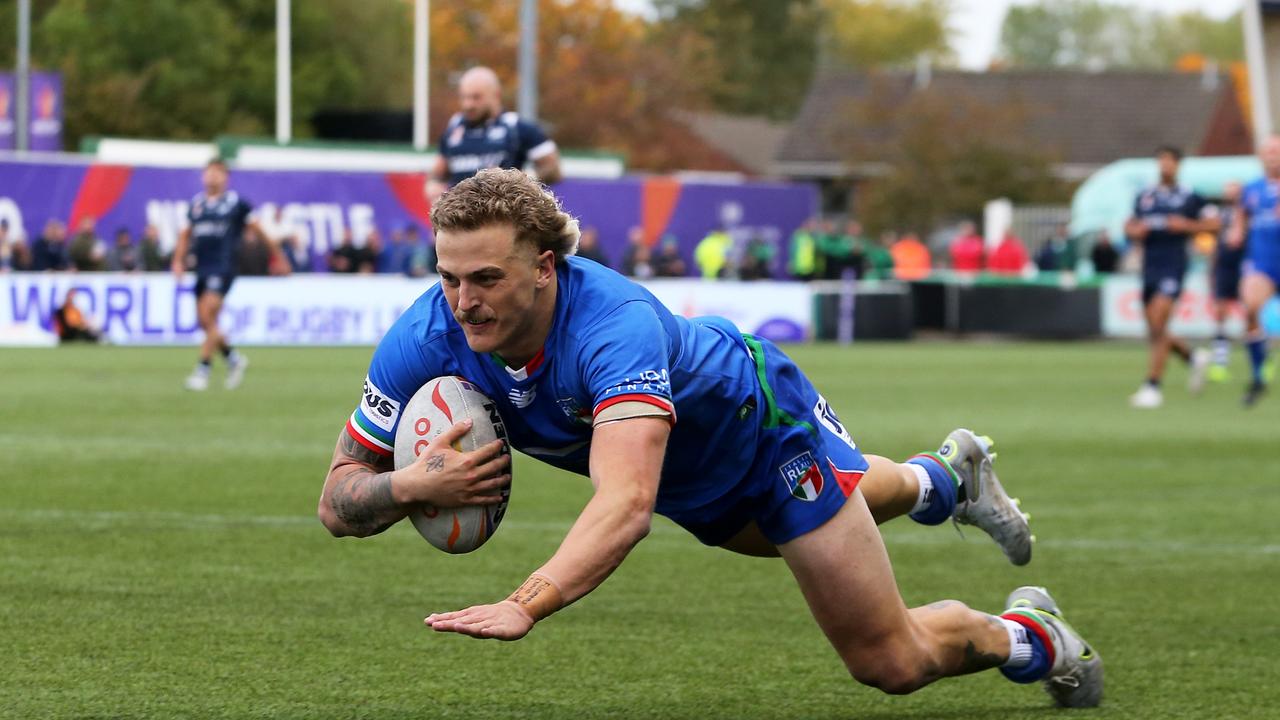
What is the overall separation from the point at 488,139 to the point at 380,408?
8.18 metres

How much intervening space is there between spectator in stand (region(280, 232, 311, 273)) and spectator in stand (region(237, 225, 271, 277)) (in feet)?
8.77

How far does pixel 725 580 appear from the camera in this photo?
791 centimetres

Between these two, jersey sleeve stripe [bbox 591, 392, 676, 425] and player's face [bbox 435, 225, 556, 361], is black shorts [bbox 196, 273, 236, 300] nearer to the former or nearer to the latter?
player's face [bbox 435, 225, 556, 361]

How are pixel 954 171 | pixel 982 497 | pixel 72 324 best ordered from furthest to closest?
pixel 954 171
pixel 72 324
pixel 982 497

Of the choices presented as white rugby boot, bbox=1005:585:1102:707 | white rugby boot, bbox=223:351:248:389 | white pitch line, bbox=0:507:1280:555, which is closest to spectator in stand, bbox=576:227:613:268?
white rugby boot, bbox=223:351:248:389

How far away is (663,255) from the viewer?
3466 centimetres

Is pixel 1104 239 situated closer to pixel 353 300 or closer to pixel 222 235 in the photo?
pixel 353 300

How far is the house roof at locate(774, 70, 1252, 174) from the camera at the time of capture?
7438 centimetres

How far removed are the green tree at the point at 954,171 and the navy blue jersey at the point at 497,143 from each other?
4393 cm

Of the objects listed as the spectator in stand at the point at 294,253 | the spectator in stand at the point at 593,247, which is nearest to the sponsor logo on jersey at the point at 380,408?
the spectator in stand at the point at 593,247

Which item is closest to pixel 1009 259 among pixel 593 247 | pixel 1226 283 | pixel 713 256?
pixel 713 256

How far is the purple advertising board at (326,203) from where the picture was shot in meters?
31.0

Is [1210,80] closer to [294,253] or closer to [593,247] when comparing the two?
[593,247]

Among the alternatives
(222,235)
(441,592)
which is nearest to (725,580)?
(441,592)
